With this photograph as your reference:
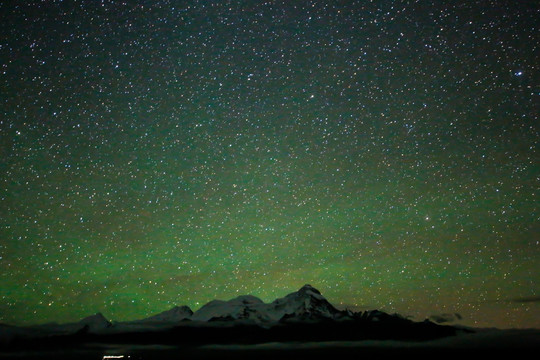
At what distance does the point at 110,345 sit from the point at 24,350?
36.1m

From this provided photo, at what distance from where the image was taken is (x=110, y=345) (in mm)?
198875

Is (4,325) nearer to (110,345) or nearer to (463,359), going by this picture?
(110,345)

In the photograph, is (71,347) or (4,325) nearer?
(4,325)

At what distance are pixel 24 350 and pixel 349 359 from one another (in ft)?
467

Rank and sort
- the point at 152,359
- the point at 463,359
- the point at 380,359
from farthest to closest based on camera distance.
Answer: the point at 152,359 → the point at 380,359 → the point at 463,359

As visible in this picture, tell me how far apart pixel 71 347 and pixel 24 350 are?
23.4 m

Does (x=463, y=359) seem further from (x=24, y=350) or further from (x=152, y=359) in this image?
(x=24, y=350)

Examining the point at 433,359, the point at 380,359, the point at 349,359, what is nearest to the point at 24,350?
the point at 349,359

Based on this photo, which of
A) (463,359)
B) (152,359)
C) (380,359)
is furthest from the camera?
(152,359)

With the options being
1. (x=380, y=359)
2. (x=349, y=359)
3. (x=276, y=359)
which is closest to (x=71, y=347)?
(x=276, y=359)

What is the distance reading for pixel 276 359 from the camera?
197 metres

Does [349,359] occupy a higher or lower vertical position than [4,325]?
lower

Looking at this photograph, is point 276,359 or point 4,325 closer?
point 4,325

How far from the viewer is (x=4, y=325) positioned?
590 feet
